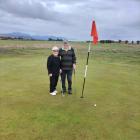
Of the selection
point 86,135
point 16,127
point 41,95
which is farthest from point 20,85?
point 86,135

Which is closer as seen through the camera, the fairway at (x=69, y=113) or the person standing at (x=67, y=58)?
the fairway at (x=69, y=113)

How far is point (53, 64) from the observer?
13414 millimetres

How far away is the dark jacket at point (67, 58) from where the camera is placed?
44.2 ft

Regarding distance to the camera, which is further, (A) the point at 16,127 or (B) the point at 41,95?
(B) the point at 41,95

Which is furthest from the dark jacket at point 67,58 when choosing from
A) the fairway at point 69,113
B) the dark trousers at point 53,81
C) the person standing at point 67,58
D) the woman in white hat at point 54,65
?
the fairway at point 69,113

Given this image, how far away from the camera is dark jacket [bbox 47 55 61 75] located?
43.9ft

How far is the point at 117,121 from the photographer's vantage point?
10273 millimetres

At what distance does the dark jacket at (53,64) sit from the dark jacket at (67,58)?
0.21 meters

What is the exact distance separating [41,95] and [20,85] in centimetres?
287

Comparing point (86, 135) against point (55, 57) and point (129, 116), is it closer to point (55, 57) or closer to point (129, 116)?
point (129, 116)

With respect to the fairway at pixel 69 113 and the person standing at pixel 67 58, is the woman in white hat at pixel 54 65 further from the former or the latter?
the fairway at pixel 69 113

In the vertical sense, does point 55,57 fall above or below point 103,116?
above

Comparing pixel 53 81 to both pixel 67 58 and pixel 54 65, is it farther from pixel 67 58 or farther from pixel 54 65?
pixel 67 58

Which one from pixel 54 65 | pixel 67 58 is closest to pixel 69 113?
pixel 54 65
